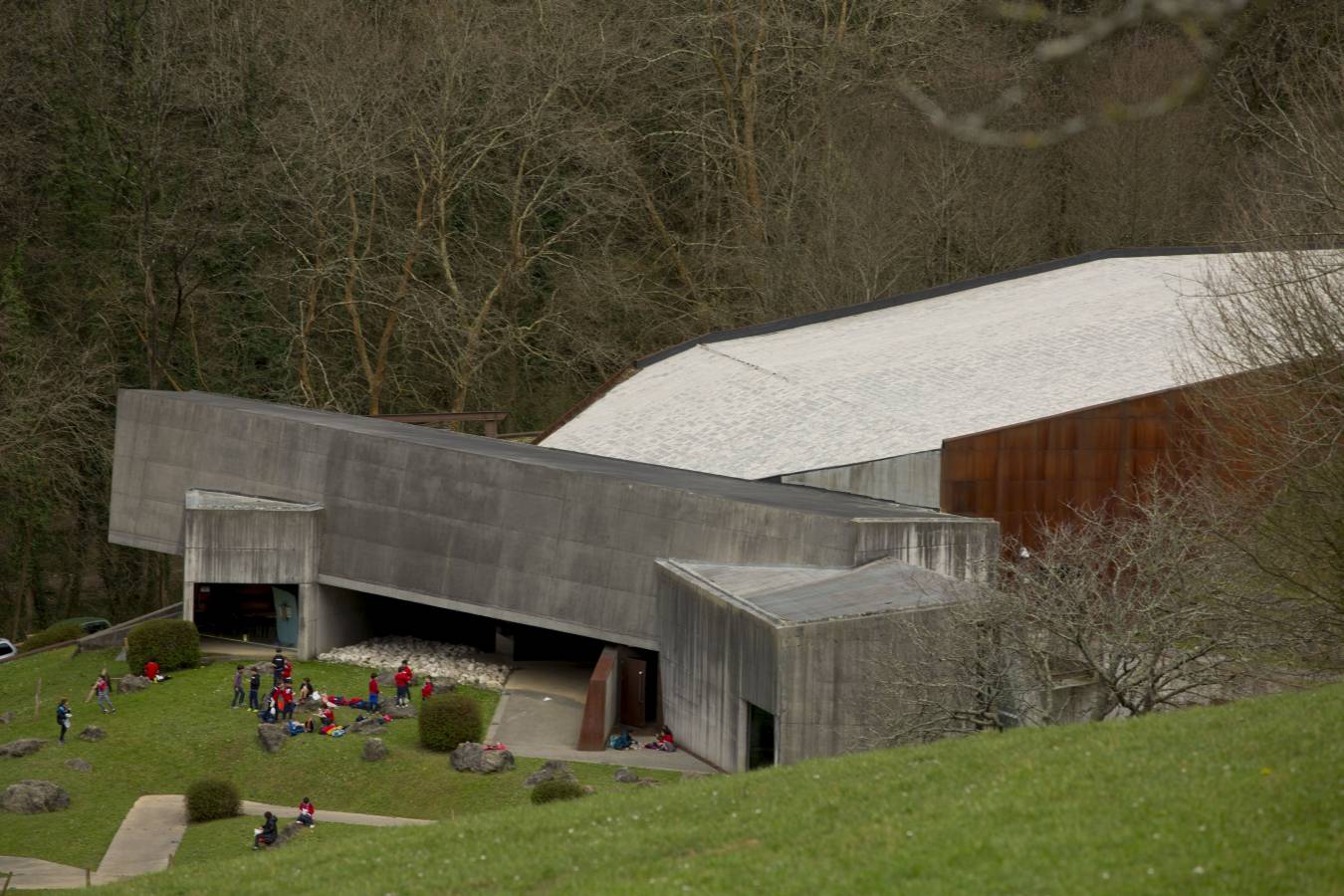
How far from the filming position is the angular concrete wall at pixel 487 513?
34.9m

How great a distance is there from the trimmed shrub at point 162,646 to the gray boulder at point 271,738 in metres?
6.58

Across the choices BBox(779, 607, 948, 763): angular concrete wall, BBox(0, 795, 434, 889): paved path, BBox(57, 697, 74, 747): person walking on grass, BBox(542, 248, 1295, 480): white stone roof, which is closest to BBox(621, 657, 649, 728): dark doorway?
BBox(542, 248, 1295, 480): white stone roof

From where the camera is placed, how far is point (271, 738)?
112ft

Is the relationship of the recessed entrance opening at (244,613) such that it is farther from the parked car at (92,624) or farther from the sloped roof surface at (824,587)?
the sloped roof surface at (824,587)

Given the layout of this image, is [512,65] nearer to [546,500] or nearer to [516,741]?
[546,500]

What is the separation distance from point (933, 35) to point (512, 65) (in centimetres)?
1585

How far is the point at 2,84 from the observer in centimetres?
5950

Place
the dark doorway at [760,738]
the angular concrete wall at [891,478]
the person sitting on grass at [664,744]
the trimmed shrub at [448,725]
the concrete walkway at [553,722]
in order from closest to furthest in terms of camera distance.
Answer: the dark doorway at [760,738]
the concrete walkway at [553,722]
the trimmed shrub at [448,725]
the person sitting on grass at [664,744]
the angular concrete wall at [891,478]

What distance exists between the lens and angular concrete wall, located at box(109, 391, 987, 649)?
115ft

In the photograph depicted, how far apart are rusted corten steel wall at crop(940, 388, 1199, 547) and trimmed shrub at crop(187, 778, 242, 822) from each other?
52.6 feet

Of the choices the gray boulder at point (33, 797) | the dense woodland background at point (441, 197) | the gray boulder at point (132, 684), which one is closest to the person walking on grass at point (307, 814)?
the gray boulder at point (33, 797)

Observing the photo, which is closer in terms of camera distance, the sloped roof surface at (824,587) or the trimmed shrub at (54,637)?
Result: the sloped roof surface at (824,587)

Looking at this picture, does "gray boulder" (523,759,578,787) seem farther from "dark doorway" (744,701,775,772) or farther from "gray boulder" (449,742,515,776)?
"dark doorway" (744,701,775,772)

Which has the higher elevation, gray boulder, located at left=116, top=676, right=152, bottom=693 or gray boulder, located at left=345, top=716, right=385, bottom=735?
gray boulder, located at left=116, top=676, right=152, bottom=693
